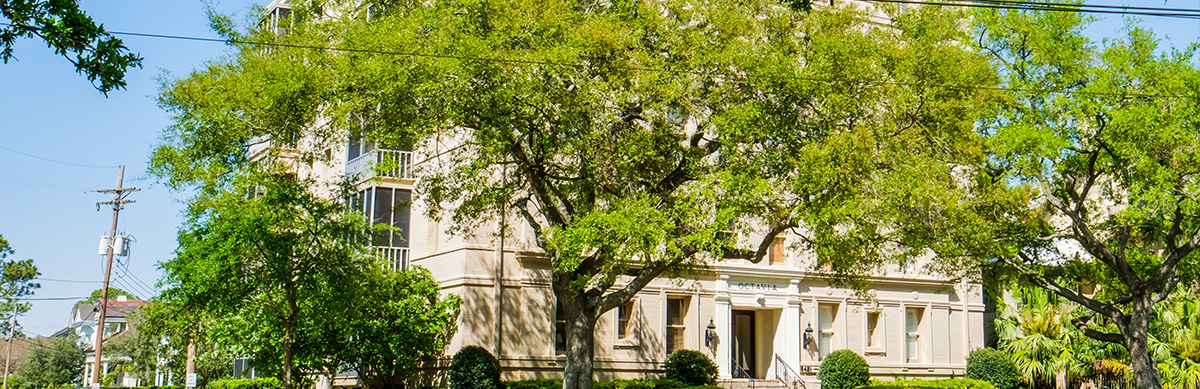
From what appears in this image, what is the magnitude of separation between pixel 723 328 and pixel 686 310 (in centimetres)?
113

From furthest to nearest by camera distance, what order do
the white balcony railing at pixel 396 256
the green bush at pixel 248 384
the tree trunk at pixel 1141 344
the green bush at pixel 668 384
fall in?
the green bush at pixel 248 384
the white balcony railing at pixel 396 256
the green bush at pixel 668 384
the tree trunk at pixel 1141 344

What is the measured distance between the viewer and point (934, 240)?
22359 millimetres

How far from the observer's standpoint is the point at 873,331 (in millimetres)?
34344

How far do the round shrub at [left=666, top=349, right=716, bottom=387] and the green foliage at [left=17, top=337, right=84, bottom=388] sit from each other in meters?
53.0

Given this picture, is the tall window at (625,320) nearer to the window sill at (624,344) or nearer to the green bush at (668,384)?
the window sill at (624,344)

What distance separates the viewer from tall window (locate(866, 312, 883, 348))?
112 ft

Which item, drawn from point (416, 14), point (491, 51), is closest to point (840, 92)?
point (491, 51)

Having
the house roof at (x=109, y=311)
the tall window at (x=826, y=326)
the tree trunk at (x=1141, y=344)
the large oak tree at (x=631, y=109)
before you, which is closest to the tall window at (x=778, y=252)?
the tall window at (x=826, y=326)

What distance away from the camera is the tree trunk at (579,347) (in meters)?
22.4

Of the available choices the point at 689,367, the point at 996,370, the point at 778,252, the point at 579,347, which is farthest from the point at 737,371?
the point at 579,347

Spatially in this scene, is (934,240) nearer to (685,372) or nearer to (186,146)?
(685,372)

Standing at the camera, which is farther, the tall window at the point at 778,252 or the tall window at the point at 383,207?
the tall window at the point at 778,252

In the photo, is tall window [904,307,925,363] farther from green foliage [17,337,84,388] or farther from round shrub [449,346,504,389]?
green foliage [17,337,84,388]

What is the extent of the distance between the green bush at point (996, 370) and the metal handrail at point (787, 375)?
6.12 meters
